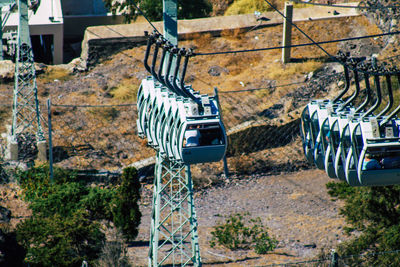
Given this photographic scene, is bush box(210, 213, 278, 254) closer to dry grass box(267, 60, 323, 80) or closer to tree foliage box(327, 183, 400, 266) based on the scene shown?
tree foliage box(327, 183, 400, 266)

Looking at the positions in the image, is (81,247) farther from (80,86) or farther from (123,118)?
(80,86)

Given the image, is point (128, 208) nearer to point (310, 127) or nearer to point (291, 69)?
point (310, 127)

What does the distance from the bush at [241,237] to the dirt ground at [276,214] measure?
0.75 ft

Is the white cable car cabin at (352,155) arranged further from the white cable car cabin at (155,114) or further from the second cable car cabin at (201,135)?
the white cable car cabin at (155,114)

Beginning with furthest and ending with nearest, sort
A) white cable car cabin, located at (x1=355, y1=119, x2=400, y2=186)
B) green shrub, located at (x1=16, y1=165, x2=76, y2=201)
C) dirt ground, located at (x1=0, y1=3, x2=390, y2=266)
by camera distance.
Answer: green shrub, located at (x1=16, y1=165, x2=76, y2=201) → dirt ground, located at (x1=0, y1=3, x2=390, y2=266) → white cable car cabin, located at (x1=355, y1=119, x2=400, y2=186)

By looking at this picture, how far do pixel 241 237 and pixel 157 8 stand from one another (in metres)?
20.6

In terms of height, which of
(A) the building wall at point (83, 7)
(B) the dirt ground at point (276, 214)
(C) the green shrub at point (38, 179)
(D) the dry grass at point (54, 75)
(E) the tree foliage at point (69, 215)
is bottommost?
(B) the dirt ground at point (276, 214)

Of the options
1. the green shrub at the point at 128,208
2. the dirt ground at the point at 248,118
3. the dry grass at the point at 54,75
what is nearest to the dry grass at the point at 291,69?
the dirt ground at the point at 248,118

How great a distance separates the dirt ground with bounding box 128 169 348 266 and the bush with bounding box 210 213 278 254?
0.23m

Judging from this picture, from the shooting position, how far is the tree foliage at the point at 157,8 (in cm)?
4409

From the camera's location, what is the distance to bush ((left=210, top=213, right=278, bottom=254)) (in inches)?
1009

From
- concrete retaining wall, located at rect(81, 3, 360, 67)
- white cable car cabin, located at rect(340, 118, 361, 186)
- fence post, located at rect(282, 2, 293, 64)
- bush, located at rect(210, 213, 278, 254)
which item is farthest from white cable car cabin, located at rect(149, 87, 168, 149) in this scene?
concrete retaining wall, located at rect(81, 3, 360, 67)

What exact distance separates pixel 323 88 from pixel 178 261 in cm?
1284

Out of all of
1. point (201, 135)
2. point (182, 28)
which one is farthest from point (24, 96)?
point (201, 135)
